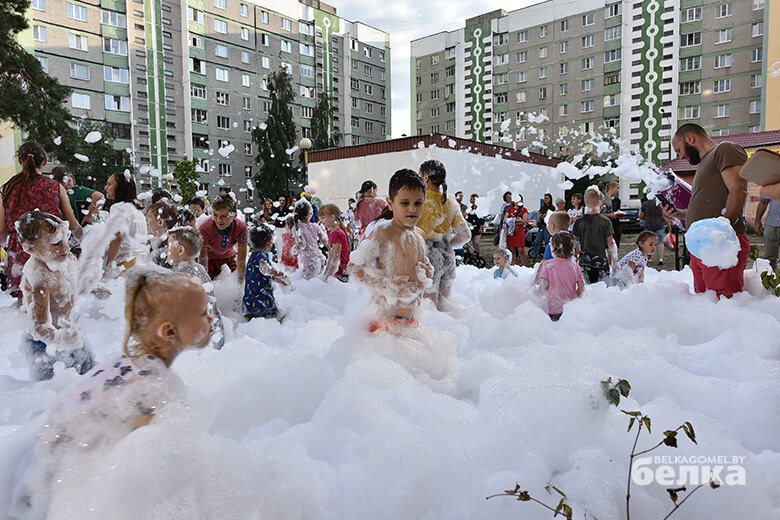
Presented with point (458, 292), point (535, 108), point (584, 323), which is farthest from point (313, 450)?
point (535, 108)

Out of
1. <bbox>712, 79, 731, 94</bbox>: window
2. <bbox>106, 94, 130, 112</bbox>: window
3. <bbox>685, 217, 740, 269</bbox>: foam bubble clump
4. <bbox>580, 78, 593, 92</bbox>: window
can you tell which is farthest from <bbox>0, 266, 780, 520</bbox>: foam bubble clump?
<bbox>580, 78, 593, 92</bbox>: window

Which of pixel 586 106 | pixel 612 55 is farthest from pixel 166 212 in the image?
pixel 612 55

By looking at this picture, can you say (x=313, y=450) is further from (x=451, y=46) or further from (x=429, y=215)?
(x=451, y=46)

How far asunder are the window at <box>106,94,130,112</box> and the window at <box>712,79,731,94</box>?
39119 mm

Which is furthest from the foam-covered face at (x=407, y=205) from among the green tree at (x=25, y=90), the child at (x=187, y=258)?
the green tree at (x=25, y=90)

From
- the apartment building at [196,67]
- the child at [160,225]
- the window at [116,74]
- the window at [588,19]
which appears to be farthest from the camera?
the window at [588,19]

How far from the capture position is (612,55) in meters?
38.2

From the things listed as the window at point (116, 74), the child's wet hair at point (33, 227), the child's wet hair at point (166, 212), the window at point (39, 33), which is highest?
the window at point (39, 33)

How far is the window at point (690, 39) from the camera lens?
117ft

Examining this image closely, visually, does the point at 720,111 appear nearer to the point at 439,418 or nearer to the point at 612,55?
the point at 612,55

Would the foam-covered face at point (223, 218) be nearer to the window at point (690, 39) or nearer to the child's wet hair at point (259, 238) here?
the child's wet hair at point (259, 238)

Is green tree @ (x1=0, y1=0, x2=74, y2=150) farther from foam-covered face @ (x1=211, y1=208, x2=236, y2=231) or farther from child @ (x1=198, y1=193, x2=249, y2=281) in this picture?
foam-covered face @ (x1=211, y1=208, x2=236, y2=231)

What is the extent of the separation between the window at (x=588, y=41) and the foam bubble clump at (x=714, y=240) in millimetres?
41080

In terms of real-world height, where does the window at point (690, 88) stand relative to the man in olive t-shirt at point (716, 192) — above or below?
above
